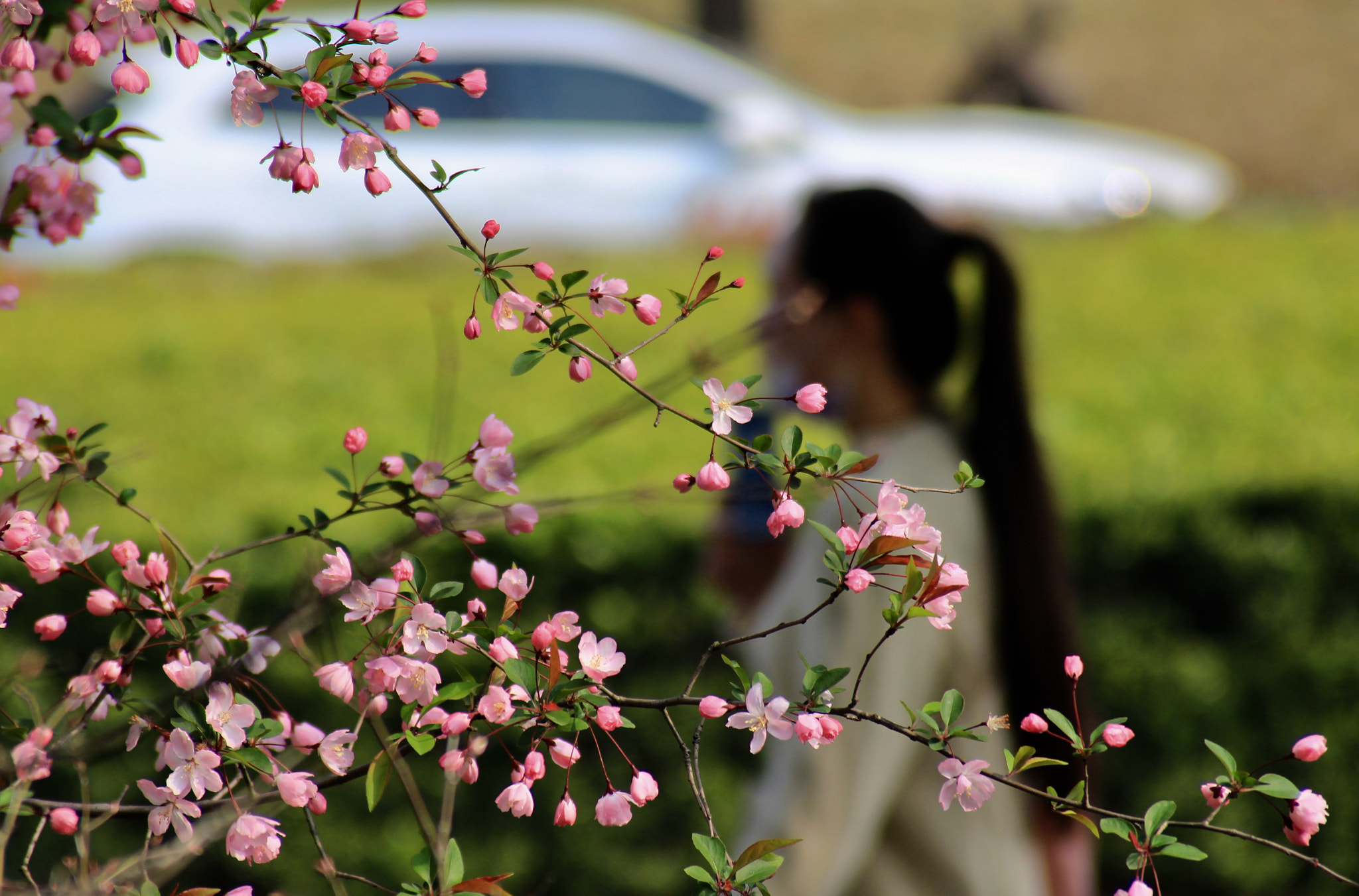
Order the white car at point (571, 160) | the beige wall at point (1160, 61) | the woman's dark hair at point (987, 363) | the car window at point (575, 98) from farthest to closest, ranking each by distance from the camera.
Answer: the beige wall at point (1160, 61) → the car window at point (575, 98) → the white car at point (571, 160) → the woman's dark hair at point (987, 363)

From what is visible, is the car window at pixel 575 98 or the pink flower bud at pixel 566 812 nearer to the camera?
the pink flower bud at pixel 566 812

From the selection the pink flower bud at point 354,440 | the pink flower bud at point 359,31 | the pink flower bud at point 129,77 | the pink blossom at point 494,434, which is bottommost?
the pink flower bud at point 354,440

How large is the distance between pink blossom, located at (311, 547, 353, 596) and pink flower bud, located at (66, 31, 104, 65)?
442 millimetres

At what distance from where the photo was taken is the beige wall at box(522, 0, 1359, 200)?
50.5 feet

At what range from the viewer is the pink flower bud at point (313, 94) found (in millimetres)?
850

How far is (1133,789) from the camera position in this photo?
3291 millimetres

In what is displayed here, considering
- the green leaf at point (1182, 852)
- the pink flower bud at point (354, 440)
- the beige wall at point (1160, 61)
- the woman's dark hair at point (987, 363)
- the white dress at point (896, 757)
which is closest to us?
the green leaf at point (1182, 852)

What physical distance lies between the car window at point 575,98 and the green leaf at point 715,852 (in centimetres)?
710

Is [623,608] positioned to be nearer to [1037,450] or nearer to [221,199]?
[1037,450]

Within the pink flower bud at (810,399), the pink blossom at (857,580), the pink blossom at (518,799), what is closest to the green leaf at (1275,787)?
the pink blossom at (857,580)

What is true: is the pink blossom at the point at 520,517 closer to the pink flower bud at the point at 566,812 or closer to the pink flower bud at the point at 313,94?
the pink flower bud at the point at 566,812

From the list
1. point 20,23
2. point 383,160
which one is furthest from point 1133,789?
point 383,160

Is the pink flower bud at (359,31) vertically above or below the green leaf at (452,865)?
above

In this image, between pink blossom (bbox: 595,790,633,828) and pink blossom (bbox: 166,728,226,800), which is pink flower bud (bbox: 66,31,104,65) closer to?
pink blossom (bbox: 166,728,226,800)
